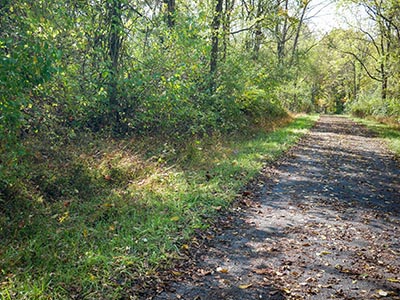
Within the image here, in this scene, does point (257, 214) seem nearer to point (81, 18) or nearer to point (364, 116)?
point (81, 18)

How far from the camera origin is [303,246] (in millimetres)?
4766

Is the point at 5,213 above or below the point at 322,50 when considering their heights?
below

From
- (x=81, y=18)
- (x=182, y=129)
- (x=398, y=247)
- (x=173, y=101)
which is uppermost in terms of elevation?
(x=81, y=18)

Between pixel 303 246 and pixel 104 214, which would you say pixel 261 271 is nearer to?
pixel 303 246

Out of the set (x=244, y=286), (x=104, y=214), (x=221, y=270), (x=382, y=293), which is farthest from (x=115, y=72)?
(x=382, y=293)

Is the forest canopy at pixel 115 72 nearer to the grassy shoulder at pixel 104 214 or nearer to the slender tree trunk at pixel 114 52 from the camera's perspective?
the slender tree trunk at pixel 114 52

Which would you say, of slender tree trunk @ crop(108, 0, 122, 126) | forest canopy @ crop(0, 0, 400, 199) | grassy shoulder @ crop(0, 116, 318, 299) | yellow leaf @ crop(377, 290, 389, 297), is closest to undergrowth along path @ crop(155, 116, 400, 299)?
yellow leaf @ crop(377, 290, 389, 297)

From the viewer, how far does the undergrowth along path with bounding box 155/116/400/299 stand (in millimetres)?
3723

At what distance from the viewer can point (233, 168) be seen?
8.49m

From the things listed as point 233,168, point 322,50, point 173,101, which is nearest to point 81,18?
point 173,101

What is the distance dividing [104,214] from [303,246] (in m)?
2.85

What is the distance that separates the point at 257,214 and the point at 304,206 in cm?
103

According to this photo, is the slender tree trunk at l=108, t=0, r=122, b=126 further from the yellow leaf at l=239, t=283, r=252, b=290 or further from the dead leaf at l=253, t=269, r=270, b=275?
the yellow leaf at l=239, t=283, r=252, b=290

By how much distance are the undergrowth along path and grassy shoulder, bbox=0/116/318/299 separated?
0.42 meters
